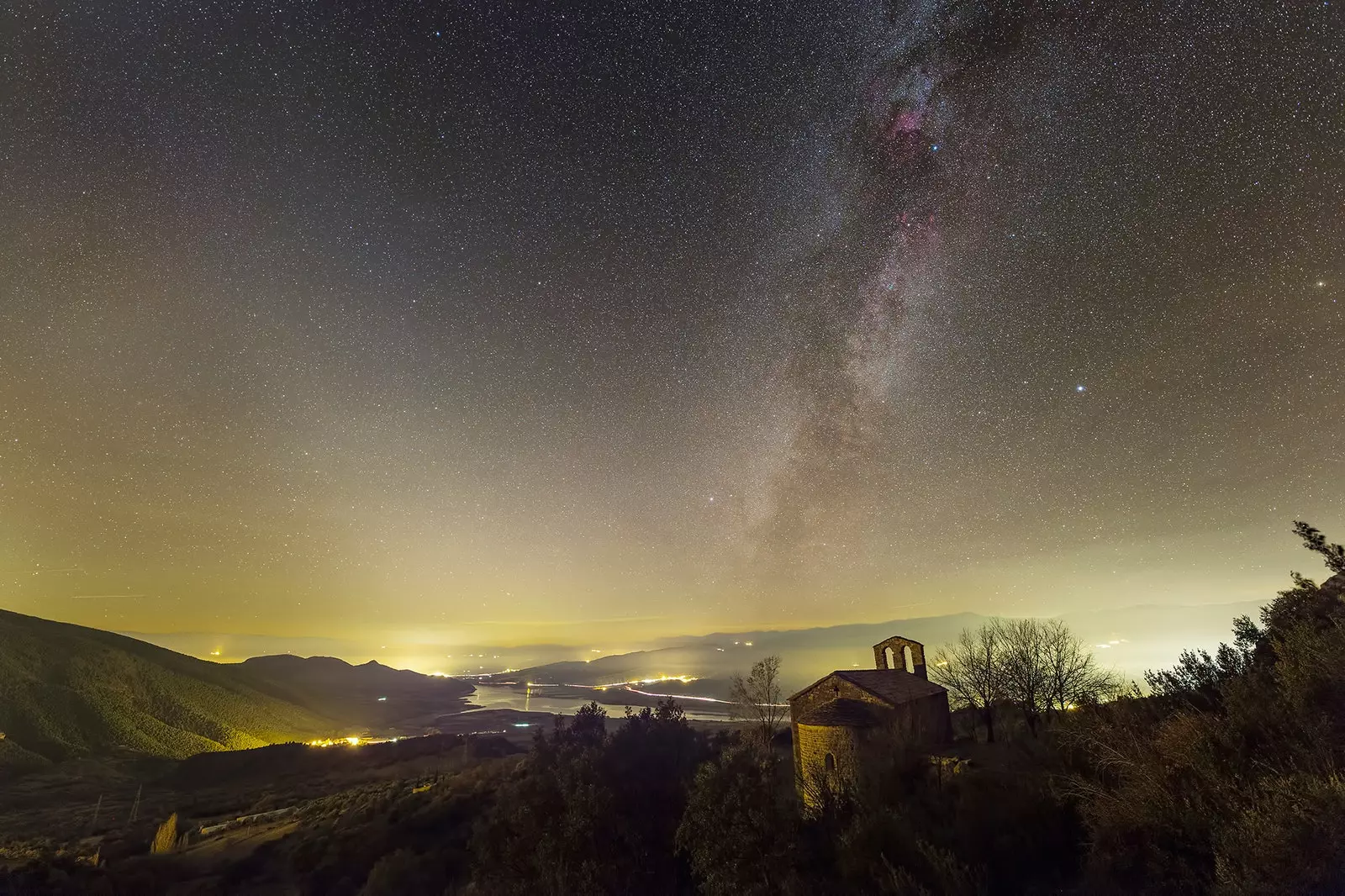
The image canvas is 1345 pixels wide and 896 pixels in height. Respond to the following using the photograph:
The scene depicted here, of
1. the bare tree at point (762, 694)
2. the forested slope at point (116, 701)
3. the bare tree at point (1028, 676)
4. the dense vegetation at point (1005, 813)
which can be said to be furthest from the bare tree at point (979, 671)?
the forested slope at point (116, 701)

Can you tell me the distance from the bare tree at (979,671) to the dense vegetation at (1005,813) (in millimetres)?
16956

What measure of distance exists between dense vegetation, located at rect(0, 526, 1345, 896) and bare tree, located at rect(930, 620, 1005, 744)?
17.0 meters

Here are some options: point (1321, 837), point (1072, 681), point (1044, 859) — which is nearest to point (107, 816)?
point (1044, 859)

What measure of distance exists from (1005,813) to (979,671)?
34533 mm

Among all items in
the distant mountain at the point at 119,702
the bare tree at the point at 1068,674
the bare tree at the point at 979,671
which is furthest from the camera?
the distant mountain at the point at 119,702

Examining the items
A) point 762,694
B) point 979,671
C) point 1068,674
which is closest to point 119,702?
point 762,694

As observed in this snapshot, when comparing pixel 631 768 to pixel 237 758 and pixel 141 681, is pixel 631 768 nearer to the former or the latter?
pixel 237 758

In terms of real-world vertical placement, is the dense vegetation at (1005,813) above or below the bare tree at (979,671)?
below

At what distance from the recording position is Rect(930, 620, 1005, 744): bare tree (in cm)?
4406

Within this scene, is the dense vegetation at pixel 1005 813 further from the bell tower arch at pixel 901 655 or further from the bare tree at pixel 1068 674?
the bare tree at pixel 1068 674

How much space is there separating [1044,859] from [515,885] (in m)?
15.6

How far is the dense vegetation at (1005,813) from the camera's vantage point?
32.7ft

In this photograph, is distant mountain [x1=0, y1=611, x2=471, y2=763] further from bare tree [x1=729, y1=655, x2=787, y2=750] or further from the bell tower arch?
the bell tower arch

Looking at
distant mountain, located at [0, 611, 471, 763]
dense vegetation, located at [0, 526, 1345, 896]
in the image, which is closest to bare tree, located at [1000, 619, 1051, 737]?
dense vegetation, located at [0, 526, 1345, 896]
